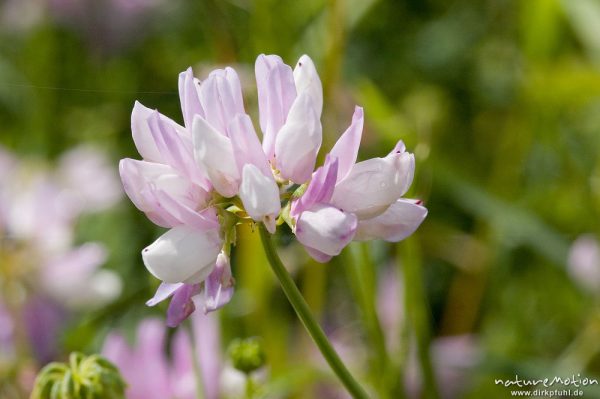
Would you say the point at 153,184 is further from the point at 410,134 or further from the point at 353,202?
the point at 410,134

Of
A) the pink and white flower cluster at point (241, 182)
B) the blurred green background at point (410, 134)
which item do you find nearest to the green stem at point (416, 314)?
the blurred green background at point (410, 134)

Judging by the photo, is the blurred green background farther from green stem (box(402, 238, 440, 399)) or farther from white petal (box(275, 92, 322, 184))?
white petal (box(275, 92, 322, 184))

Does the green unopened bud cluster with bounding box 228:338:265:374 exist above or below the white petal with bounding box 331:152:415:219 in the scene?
below

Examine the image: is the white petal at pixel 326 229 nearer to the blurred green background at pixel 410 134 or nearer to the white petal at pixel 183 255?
the white petal at pixel 183 255

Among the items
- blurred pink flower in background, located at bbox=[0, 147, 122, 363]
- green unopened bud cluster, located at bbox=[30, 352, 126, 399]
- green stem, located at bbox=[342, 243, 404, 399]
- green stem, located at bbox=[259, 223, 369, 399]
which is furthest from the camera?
blurred pink flower in background, located at bbox=[0, 147, 122, 363]

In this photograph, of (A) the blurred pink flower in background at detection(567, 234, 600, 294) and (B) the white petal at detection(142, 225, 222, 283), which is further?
(A) the blurred pink flower in background at detection(567, 234, 600, 294)

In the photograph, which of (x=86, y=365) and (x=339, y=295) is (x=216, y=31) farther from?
(x=86, y=365)

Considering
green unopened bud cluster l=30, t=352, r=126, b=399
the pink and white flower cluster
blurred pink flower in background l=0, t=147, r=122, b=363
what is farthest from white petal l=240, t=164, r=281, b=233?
blurred pink flower in background l=0, t=147, r=122, b=363
